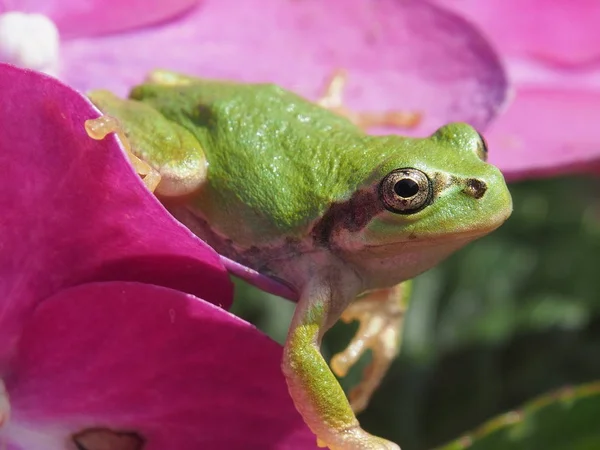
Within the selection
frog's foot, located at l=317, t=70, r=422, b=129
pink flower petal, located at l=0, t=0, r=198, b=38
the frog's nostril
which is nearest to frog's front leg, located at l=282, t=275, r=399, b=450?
the frog's nostril

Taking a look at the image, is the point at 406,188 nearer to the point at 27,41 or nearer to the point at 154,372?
the point at 154,372

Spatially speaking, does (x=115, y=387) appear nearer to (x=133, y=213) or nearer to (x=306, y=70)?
(x=133, y=213)

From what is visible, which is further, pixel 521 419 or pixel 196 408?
pixel 521 419

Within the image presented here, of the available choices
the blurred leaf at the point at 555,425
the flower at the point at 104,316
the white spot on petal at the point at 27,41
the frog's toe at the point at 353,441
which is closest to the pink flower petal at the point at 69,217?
the flower at the point at 104,316

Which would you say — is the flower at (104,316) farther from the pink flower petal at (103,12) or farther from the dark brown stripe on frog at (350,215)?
the pink flower petal at (103,12)

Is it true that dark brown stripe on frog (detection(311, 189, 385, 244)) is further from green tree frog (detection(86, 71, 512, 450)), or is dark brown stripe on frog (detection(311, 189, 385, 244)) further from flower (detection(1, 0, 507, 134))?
flower (detection(1, 0, 507, 134))

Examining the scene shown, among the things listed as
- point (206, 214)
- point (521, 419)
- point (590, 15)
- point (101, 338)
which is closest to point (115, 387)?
point (101, 338)

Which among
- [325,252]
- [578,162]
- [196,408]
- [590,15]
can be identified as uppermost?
[590,15]
